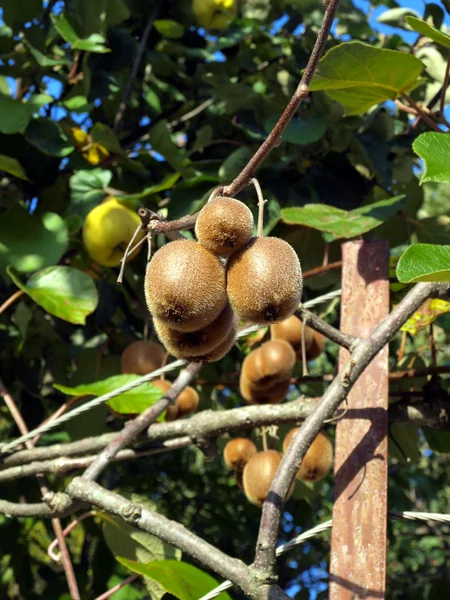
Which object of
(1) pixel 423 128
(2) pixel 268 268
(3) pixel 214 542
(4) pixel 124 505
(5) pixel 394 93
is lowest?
(3) pixel 214 542

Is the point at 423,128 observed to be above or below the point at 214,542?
above

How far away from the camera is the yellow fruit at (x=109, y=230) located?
1878 mm

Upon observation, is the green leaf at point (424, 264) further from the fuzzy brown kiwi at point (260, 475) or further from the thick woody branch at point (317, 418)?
the fuzzy brown kiwi at point (260, 475)

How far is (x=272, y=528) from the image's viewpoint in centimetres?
A: 108

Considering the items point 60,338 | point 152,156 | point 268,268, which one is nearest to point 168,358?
point 60,338

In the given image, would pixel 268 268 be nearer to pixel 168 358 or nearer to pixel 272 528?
pixel 272 528

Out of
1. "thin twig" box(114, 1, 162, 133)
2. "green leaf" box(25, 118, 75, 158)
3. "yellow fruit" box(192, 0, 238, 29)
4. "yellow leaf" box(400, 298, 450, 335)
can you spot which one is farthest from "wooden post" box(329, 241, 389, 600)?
"yellow fruit" box(192, 0, 238, 29)

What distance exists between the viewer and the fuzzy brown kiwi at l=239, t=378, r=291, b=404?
71.9 inches

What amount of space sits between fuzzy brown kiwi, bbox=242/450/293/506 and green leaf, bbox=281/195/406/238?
0.50 meters

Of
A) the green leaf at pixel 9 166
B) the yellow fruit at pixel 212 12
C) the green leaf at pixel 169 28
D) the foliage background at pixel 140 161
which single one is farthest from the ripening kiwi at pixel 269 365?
the yellow fruit at pixel 212 12

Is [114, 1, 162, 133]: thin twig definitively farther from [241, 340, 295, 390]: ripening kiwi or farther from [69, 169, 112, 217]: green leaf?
[241, 340, 295, 390]: ripening kiwi

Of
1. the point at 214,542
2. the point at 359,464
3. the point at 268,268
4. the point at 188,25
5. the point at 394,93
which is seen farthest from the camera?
the point at 214,542

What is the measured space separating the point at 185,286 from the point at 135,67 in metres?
1.55

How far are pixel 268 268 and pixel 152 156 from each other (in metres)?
1.43
